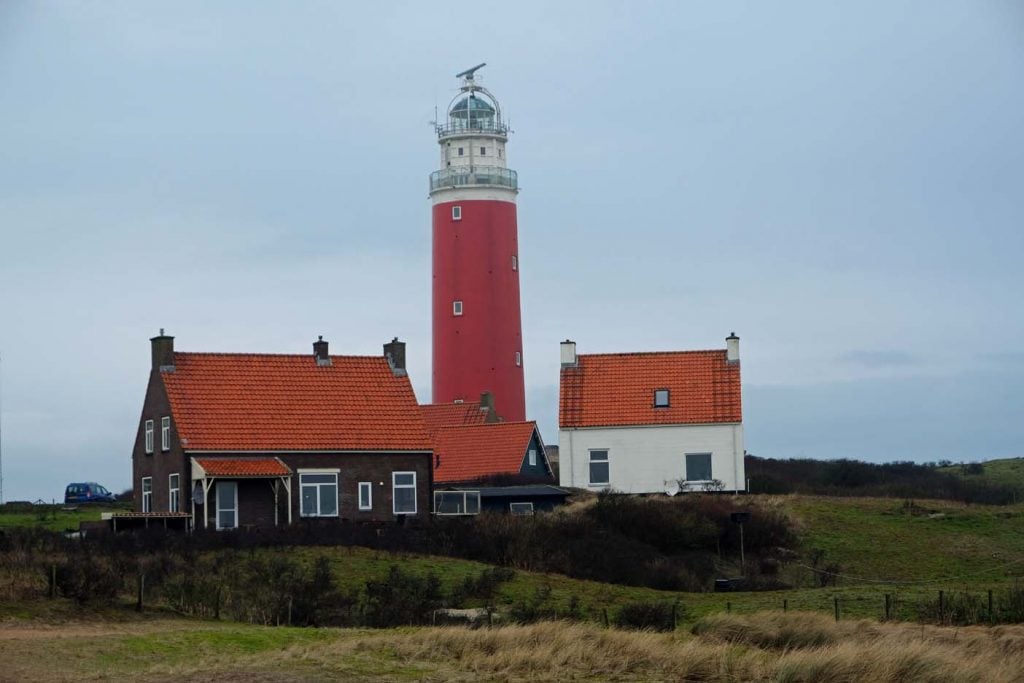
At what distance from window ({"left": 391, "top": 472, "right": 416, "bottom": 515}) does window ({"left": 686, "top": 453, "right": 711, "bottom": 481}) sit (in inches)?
353

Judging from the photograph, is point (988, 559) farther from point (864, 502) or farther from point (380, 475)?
point (380, 475)

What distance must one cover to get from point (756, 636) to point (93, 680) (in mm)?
9577

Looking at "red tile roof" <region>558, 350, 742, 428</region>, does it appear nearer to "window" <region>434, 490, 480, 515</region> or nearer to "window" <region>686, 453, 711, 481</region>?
"window" <region>686, 453, 711, 481</region>

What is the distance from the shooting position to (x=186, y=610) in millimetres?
27703

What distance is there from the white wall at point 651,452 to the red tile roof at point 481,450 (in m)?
1.59

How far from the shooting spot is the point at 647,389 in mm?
50562

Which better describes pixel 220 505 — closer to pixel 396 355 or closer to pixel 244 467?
pixel 244 467

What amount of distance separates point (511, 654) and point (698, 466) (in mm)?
26837

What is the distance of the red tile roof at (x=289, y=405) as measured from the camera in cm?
4262

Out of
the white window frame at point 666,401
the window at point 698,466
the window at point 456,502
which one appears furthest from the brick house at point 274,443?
the window at point 698,466

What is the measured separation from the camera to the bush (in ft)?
91.1

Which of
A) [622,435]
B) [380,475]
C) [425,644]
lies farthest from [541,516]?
[425,644]

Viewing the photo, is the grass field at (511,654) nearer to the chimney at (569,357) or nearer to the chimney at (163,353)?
the chimney at (163,353)

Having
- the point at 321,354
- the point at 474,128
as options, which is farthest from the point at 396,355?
the point at 474,128
